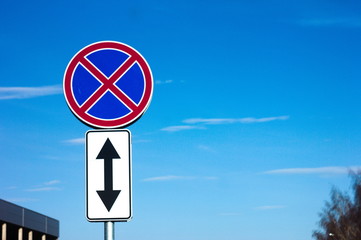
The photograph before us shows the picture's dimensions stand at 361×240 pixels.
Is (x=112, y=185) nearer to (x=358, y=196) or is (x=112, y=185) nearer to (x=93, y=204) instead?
(x=93, y=204)

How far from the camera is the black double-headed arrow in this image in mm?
5086

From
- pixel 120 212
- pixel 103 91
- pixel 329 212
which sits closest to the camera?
pixel 120 212

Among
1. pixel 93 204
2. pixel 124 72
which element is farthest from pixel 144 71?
pixel 93 204

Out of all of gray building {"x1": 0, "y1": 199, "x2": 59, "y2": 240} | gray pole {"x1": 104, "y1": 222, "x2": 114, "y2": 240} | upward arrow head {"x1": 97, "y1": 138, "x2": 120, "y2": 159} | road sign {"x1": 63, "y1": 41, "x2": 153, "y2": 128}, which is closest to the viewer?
gray pole {"x1": 104, "y1": 222, "x2": 114, "y2": 240}

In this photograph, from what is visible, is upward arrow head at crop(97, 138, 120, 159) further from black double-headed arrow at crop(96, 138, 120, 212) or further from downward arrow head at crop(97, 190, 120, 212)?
downward arrow head at crop(97, 190, 120, 212)

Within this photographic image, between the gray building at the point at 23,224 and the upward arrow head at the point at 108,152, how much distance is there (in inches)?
2162

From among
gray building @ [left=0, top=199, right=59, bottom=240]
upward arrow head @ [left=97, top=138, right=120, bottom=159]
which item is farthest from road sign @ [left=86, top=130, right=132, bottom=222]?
gray building @ [left=0, top=199, right=59, bottom=240]

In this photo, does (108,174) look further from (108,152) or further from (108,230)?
(108,230)

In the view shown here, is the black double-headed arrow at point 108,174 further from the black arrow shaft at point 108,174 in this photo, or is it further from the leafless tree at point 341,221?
the leafless tree at point 341,221

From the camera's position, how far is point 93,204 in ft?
16.7

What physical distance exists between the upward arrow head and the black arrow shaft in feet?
0.08

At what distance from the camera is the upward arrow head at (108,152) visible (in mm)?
5176

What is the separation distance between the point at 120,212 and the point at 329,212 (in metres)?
98.6

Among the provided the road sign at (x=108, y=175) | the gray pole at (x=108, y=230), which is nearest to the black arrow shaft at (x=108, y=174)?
the road sign at (x=108, y=175)
